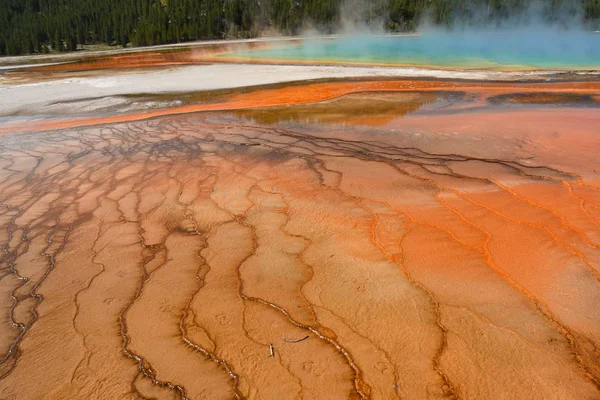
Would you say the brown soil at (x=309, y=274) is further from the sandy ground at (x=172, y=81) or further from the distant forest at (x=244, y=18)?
the distant forest at (x=244, y=18)

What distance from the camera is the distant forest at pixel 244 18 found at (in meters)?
46.6

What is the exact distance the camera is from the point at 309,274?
3.21 metres

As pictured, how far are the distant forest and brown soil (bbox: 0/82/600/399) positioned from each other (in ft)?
154

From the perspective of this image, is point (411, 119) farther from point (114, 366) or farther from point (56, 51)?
point (56, 51)

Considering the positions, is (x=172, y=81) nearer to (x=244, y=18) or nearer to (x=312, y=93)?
(x=312, y=93)

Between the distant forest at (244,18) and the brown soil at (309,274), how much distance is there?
47005 millimetres

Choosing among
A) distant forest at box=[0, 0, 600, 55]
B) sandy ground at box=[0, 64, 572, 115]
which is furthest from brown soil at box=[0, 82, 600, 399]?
distant forest at box=[0, 0, 600, 55]

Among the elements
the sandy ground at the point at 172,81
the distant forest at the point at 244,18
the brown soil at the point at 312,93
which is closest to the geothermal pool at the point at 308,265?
the brown soil at the point at 312,93

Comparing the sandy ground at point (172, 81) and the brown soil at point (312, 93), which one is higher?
the sandy ground at point (172, 81)

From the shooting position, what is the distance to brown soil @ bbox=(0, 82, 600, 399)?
230 centimetres

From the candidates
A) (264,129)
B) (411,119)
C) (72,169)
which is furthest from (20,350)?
(411,119)

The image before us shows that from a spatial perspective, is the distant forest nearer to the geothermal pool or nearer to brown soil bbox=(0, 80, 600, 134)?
brown soil bbox=(0, 80, 600, 134)

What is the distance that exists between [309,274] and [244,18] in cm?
5608

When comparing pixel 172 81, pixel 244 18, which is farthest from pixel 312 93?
pixel 244 18
